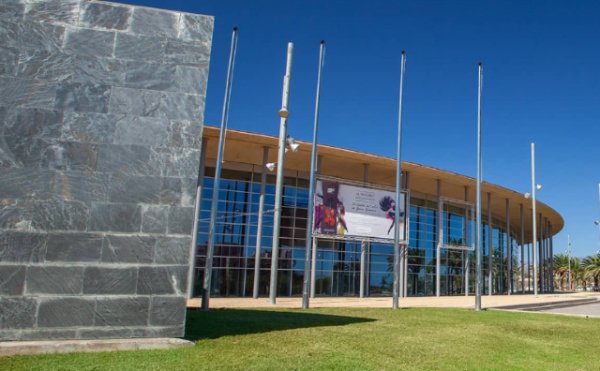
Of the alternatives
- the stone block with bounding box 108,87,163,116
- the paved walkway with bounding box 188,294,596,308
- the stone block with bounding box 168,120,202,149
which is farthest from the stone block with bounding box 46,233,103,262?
the paved walkway with bounding box 188,294,596,308

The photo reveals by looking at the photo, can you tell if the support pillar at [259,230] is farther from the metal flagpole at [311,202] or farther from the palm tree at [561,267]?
the palm tree at [561,267]

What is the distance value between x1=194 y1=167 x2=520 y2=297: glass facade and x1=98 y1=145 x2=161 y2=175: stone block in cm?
1969

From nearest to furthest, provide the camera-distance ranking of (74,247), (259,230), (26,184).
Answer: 1. (26,184)
2. (74,247)
3. (259,230)

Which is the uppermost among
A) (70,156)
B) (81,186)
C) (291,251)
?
(70,156)

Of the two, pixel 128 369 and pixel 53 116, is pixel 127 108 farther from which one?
pixel 128 369

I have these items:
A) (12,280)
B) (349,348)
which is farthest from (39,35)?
(349,348)

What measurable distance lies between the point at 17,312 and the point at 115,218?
2215 millimetres

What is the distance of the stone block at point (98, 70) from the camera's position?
914 cm

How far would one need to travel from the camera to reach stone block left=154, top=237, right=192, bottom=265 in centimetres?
909

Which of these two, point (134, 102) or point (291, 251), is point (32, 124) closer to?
point (134, 102)

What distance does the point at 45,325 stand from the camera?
831cm

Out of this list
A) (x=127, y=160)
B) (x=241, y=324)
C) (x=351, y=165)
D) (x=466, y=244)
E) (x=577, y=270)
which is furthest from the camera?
(x=577, y=270)

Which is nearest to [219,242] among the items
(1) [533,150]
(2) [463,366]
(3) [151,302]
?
(3) [151,302]

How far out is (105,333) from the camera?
8.64 m
